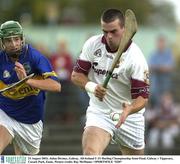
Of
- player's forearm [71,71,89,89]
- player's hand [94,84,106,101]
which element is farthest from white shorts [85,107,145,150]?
player's hand [94,84,106,101]

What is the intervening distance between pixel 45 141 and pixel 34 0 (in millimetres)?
21663

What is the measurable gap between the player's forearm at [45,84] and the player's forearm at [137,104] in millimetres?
877

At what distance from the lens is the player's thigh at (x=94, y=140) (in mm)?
9609

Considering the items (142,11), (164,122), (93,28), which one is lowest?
(142,11)

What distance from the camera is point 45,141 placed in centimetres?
1777

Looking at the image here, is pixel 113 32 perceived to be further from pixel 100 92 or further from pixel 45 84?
pixel 45 84

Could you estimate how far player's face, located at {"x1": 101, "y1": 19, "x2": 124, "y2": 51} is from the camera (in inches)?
381

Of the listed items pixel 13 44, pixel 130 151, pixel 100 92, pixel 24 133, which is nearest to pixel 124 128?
pixel 130 151

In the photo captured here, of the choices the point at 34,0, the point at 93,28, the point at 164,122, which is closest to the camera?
the point at 164,122

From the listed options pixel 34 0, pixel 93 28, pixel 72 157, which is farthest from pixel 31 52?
pixel 34 0

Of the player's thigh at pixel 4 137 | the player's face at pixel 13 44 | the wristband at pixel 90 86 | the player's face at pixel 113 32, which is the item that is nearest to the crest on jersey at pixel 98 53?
the player's face at pixel 113 32

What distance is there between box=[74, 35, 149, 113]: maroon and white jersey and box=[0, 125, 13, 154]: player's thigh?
42.2 inches

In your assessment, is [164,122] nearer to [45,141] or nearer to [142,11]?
[45,141]

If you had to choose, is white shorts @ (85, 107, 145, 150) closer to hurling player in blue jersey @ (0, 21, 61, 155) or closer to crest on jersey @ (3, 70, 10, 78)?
hurling player in blue jersey @ (0, 21, 61, 155)
